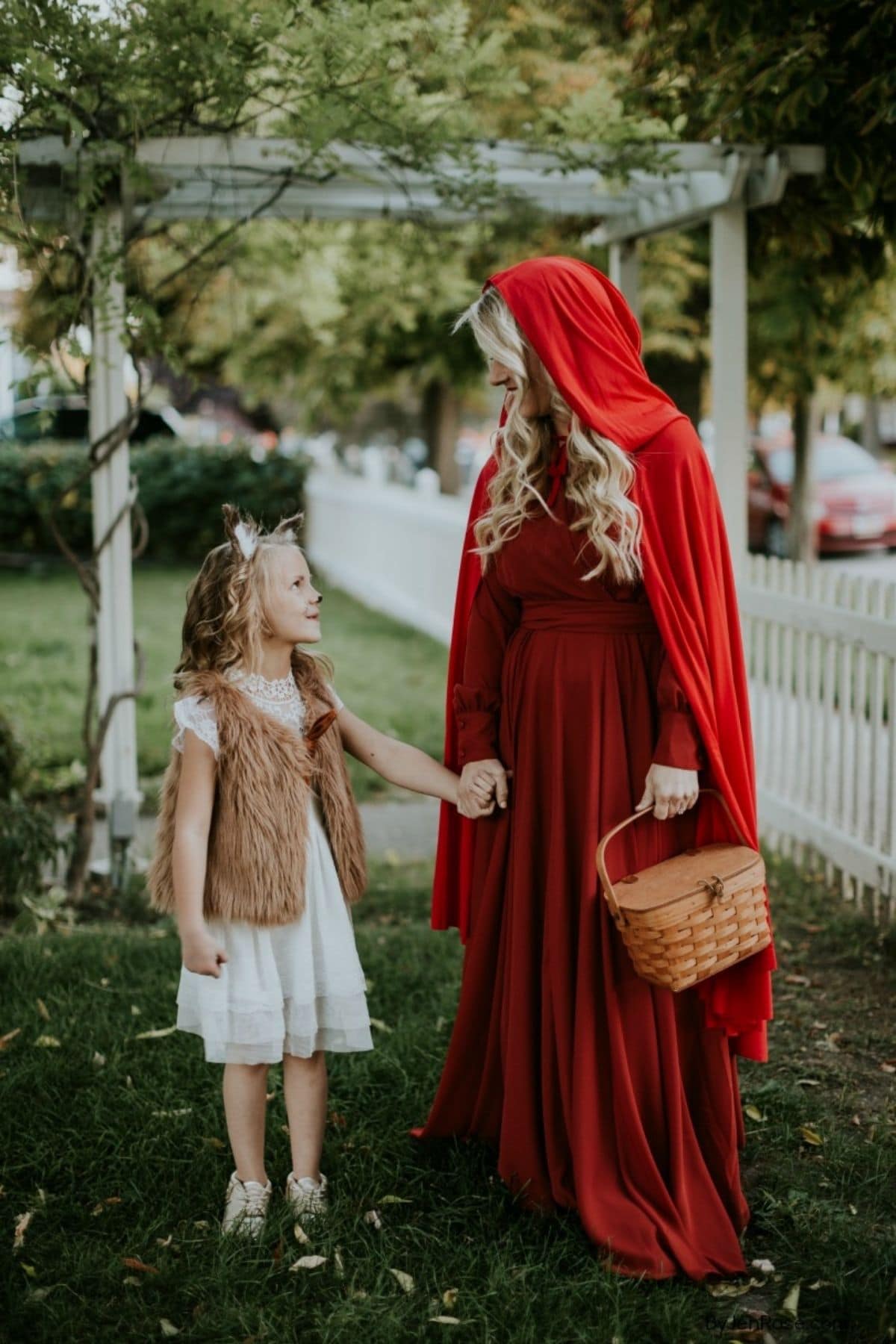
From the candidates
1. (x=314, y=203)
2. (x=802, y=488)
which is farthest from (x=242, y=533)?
(x=802, y=488)

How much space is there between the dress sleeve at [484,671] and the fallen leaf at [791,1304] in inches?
50.8

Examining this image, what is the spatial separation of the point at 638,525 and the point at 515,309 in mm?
516

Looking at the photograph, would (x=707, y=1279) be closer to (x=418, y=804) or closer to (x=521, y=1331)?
(x=521, y=1331)

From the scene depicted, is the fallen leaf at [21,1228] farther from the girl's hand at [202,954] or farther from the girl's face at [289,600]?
the girl's face at [289,600]

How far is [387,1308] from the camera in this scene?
295cm

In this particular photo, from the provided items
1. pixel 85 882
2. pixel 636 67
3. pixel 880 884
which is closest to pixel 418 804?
pixel 85 882

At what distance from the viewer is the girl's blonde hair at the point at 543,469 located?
301cm

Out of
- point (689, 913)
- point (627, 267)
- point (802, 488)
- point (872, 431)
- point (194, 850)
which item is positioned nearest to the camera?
point (689, 913)

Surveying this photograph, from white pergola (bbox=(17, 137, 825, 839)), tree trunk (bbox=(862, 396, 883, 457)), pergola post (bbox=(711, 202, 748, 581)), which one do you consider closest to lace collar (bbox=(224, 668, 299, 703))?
white pergola (bbox=(17, 137, 825, 839))

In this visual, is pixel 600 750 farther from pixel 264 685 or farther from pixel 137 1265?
pixel 137 1265

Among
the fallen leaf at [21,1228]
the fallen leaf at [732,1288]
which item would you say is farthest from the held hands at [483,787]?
the fallen leaf at [21,1228]

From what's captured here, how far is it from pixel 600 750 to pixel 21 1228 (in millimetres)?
1701

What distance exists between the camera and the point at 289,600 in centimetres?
316

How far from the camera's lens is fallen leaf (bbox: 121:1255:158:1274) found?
309 cm
